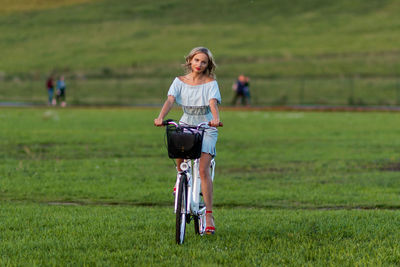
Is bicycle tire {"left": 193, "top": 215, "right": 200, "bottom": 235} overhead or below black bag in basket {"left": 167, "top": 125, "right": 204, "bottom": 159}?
below

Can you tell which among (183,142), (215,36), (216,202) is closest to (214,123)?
(183,142)

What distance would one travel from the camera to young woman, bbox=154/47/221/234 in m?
7.57

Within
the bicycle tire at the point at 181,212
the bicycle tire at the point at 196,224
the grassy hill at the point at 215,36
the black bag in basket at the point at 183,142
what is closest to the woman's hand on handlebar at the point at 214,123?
the black bag in basket at the point at 183,142

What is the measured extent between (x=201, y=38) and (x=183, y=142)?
97.6m

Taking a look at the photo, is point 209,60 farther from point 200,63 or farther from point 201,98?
point 201,98

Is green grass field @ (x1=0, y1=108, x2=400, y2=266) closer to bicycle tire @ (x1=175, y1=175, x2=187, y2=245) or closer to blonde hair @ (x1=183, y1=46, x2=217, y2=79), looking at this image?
bicycle tire @ (x1=175, y1=175, x2=187, y2=245)

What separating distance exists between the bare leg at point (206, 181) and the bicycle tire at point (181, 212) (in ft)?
1.08

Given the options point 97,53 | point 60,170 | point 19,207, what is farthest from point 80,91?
point 19,207

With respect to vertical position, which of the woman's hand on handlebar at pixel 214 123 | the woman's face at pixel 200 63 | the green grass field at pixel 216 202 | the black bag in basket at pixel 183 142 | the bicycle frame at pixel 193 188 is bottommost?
the green grass field at pixel 216 202

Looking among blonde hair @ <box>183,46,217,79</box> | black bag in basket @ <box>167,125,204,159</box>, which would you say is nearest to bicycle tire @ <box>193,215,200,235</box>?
black bag in basket @ <box>167,125,204,159</box>

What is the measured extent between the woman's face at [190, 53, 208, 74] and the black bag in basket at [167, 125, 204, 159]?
84cm

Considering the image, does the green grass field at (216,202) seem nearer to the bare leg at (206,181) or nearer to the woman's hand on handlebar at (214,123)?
the bare leg at (206,181)

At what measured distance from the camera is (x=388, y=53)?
291ft

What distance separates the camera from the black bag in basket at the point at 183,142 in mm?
7035
